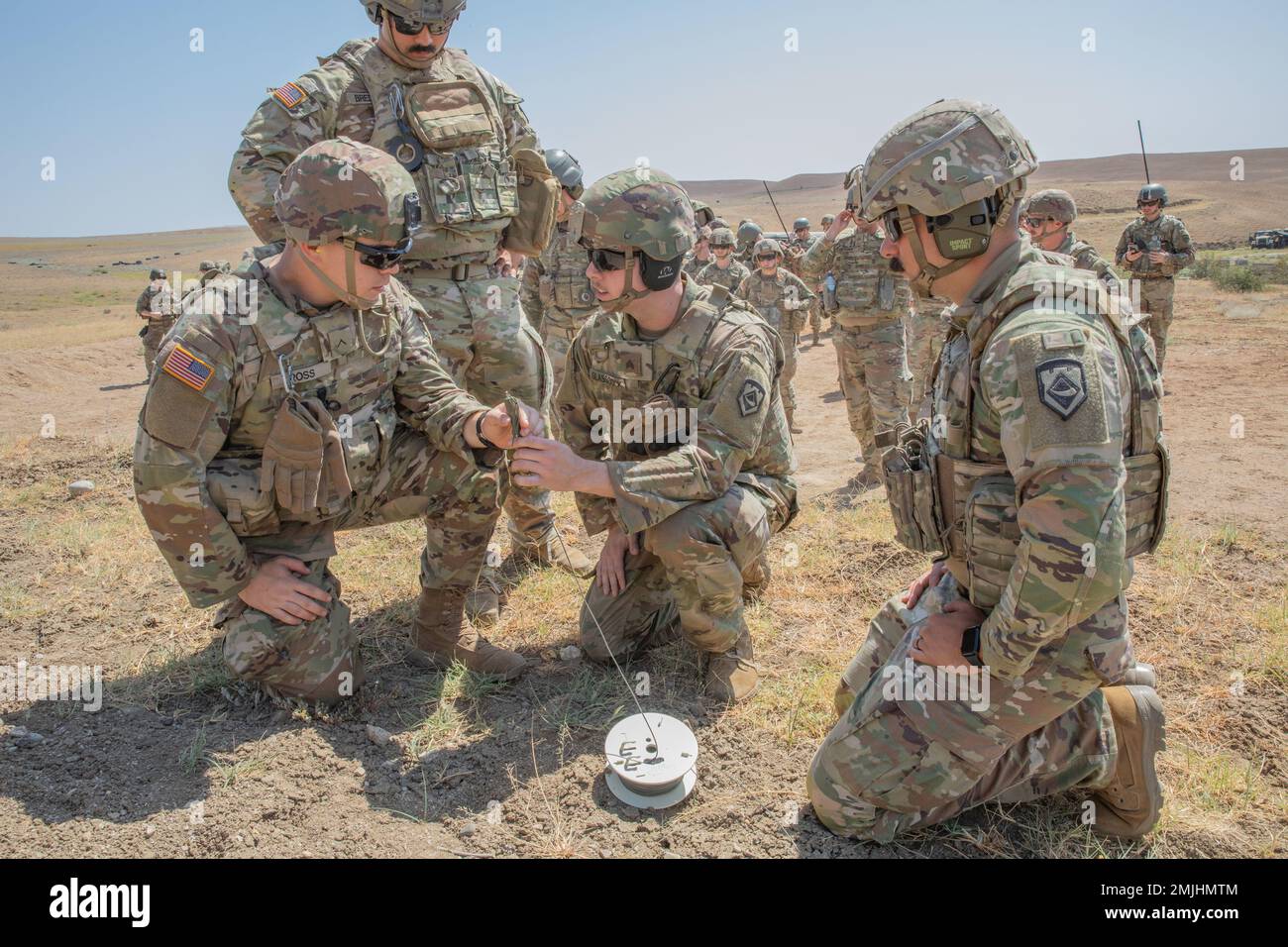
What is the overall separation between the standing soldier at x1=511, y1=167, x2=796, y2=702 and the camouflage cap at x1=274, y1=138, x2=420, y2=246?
90cm

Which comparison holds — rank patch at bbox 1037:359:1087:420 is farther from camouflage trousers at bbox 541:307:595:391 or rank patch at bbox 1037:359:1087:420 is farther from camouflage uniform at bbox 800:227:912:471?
camouflage trousers at bbox 541:307:595:391

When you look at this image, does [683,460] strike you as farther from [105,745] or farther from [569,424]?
[105,745]

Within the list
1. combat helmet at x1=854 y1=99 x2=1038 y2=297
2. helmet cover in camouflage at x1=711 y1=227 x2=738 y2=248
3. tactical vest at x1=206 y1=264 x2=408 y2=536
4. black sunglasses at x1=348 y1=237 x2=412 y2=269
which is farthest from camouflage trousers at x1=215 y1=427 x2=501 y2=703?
helmet cover in camouflage at x1=711 y1=227 x2=738 y2=248

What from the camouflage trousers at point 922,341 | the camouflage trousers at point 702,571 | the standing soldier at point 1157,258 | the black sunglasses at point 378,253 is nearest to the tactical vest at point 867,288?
the camouflage trousers at point 922,341

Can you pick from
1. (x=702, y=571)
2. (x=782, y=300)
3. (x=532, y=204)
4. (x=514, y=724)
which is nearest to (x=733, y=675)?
(x=702, y=571)

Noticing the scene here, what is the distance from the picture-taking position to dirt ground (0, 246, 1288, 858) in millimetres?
3135

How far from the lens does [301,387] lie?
3719 mm

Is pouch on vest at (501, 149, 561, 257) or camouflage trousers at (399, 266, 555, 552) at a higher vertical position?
pouch on vest at (501, 149, 561, 257)

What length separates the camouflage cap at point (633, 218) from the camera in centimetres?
393

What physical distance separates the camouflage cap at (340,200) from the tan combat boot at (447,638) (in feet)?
5.83

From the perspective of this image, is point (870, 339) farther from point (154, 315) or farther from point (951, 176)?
point (154, 315)

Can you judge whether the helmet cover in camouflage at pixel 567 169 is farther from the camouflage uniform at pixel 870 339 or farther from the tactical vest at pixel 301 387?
the tactical vest at pixel 301 387

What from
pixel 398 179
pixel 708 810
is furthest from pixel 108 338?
pixel 708 810

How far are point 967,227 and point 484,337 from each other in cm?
288
